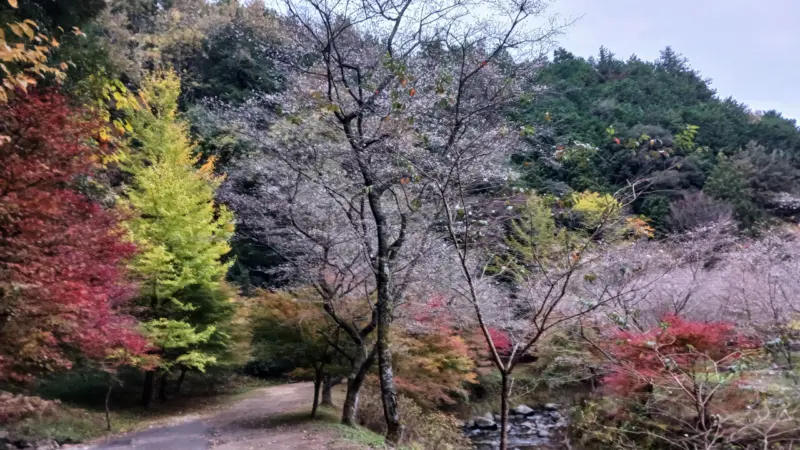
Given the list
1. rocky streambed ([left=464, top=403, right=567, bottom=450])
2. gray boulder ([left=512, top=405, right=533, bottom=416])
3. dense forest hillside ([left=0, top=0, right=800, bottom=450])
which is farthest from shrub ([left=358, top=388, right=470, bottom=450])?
gray boulder ([left=512, top=405, right=533, bottom=416])

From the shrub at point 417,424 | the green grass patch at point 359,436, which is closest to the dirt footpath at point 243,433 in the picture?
the green grass patch at point 359,436

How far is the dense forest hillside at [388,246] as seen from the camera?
5035 millimetres

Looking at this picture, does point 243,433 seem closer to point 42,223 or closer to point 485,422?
point 42,223

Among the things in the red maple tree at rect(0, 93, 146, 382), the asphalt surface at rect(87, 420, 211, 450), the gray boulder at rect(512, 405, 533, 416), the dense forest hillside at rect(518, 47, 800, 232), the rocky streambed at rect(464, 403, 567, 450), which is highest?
the dense forest hillside at rect(518, 47, 800, 232)

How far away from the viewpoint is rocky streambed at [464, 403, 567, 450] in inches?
572

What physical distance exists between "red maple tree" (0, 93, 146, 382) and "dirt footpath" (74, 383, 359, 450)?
175 inches

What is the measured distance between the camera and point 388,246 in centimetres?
808

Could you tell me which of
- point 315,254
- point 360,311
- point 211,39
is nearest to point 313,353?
point 360,311

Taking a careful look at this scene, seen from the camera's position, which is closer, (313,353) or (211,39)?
(313,353)

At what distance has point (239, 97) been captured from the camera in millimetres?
23328

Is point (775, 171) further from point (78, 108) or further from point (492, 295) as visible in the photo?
point (78, 108)

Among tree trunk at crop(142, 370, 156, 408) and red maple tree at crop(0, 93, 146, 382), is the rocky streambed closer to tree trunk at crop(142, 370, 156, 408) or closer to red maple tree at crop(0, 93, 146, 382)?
tree trunk at crop(142, 370, 156, 408)

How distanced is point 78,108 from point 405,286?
5076mm

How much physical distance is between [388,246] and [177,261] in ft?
24.6
